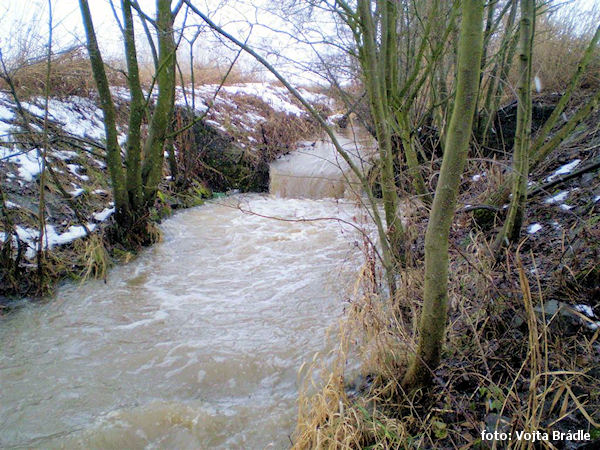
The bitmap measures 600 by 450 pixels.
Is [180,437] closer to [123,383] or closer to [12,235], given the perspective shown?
[123,383]

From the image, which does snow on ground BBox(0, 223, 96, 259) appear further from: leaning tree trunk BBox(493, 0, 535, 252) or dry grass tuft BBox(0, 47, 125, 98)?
leaning tree trunk BBox(493, 0, 535, 252)

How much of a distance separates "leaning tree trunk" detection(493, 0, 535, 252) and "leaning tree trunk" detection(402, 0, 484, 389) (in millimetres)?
1150

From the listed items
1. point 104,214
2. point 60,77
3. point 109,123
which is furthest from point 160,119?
point 60,77

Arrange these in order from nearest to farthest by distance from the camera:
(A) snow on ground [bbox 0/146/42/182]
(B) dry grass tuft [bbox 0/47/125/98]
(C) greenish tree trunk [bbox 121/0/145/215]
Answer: (C) greenish tree trunk [bbox 121/0/145/215] → (A) snow on ground [bbox 0/146/42/182] → (B) dry grass tuft [bbox 0/47/125/98]

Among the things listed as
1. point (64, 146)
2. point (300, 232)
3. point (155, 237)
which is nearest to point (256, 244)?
point (300, 232)

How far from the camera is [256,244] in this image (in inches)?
230

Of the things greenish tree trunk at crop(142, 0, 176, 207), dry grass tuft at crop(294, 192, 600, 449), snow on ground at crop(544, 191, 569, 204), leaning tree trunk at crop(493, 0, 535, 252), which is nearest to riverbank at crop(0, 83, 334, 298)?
greenish tree trunk at crop(142, 0, 176, 207)

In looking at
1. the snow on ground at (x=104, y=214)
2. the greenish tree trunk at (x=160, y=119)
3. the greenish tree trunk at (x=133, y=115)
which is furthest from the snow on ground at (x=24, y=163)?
the greenish tree trunk at (x=160, y=119)

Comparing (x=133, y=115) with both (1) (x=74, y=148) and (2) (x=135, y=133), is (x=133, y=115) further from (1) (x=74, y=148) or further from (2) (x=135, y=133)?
(1) (x=74, y=148)

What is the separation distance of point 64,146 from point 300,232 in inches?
163

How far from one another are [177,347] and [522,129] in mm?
3230

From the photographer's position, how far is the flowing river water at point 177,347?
94.6 inches

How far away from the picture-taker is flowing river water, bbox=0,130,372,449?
94.6 inches

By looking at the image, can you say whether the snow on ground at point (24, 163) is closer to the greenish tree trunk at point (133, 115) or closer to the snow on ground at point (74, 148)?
the snow on ground at point (74, 148)
